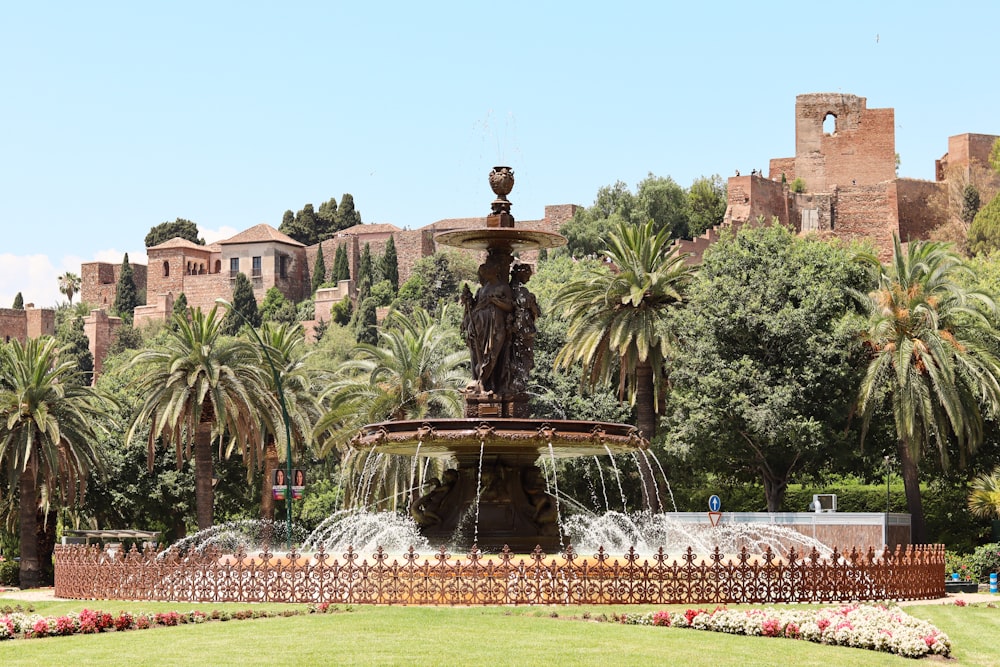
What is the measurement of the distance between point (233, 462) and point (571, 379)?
13.3 m

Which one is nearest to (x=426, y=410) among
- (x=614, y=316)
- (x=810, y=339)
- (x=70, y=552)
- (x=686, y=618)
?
(x=614, y=316)

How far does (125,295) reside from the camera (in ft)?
486

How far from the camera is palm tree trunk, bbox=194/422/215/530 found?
43.0m

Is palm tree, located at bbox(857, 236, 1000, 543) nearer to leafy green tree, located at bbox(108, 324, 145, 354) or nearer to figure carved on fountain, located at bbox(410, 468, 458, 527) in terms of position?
figure carved on fountain, located at bbox(410, 468, 458, 527)

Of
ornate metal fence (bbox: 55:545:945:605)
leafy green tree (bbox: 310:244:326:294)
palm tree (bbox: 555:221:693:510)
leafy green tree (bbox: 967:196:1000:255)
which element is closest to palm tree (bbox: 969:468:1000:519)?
palm tree (bbox: 555:221:693:510)

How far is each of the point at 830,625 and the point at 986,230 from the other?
266 ft

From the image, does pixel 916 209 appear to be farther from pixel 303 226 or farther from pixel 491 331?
pixel 491 331

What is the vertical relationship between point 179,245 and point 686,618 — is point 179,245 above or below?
above

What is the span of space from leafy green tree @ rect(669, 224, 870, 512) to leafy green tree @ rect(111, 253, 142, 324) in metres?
108

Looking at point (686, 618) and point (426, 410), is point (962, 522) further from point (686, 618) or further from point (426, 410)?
point (686, 618)

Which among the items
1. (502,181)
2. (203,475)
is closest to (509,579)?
(502,181)

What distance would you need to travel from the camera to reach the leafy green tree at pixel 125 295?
146500 millimetres

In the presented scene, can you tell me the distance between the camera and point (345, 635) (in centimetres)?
1522

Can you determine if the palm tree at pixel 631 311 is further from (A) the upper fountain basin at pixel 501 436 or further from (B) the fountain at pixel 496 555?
(A) the upper fountain basin at pixel 501 436
